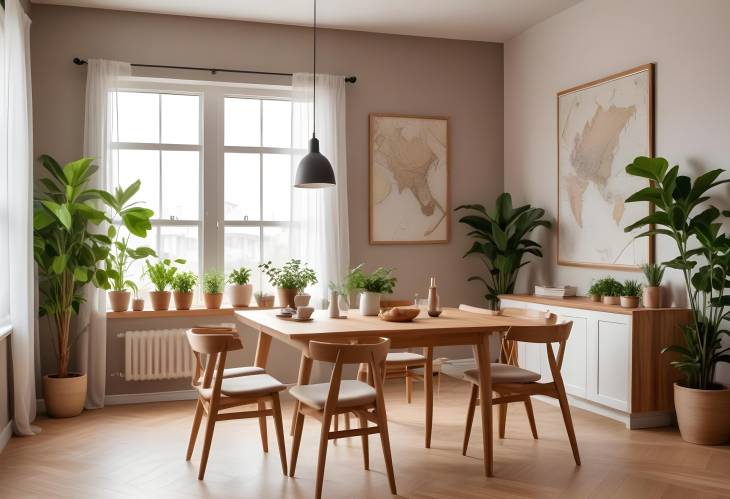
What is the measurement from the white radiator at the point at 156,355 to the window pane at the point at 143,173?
40.1 inches

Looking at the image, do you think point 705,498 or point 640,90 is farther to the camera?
point 640,90

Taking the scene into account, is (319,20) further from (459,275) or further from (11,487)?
(11,487)

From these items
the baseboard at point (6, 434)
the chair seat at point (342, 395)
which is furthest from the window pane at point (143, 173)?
the chair seat at point (342, 395)

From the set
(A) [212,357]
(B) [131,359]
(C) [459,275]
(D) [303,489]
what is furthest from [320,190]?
(D) [303,489]

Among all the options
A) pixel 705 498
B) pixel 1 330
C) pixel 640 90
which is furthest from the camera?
pixel 640 90

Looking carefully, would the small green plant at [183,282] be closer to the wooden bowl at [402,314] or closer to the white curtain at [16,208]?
the white curtain at [16,208]

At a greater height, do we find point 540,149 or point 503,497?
point 540,149

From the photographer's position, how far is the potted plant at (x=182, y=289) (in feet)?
19.4

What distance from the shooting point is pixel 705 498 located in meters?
3.60

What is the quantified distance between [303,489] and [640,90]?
3652 mm

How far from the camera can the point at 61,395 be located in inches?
209

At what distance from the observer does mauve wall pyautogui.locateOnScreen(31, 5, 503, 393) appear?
575 centimetres

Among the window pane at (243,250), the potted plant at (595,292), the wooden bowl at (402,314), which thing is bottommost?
the wooden bowl at (402,314)

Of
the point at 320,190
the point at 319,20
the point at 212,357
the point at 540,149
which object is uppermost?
the point at 319,20
